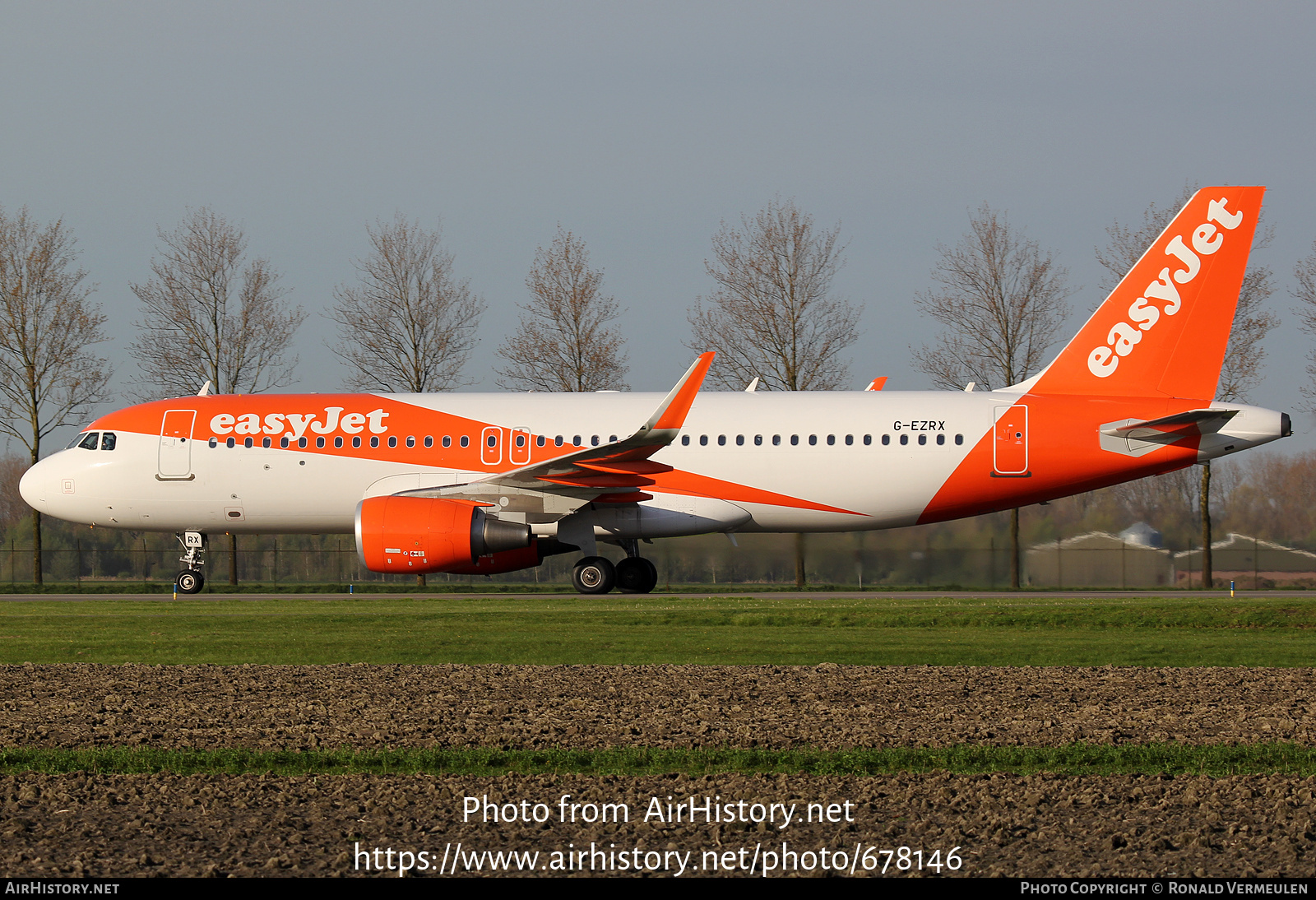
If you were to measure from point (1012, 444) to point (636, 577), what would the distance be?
6895mm

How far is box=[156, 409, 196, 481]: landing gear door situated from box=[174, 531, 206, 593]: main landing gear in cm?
167

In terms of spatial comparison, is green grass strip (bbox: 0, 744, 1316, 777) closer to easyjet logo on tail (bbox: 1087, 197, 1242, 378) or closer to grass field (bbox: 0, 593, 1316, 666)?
grass field (bbox: 0, 593, 1316, 666)

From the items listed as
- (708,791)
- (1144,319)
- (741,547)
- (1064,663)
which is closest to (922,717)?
A: (708,791)

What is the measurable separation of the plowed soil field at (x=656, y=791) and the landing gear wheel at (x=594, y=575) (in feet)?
39.8

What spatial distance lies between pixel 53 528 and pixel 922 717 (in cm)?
4271

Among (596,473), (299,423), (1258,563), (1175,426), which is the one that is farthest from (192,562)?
(1258,563)

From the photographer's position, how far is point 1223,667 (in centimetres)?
1149

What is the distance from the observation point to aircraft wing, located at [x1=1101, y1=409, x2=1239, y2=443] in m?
19.6

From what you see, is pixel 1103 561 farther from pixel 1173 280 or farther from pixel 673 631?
pixel 673 631

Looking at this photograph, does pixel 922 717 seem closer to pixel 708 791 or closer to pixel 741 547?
pixel 708 791

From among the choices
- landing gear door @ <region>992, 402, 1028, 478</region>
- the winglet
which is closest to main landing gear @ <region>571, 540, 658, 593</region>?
the winglet

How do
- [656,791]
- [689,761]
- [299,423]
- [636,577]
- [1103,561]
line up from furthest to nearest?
[1103,561], [636,577], [299,423], [689,761], [656,791]

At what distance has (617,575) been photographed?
22.7 m
